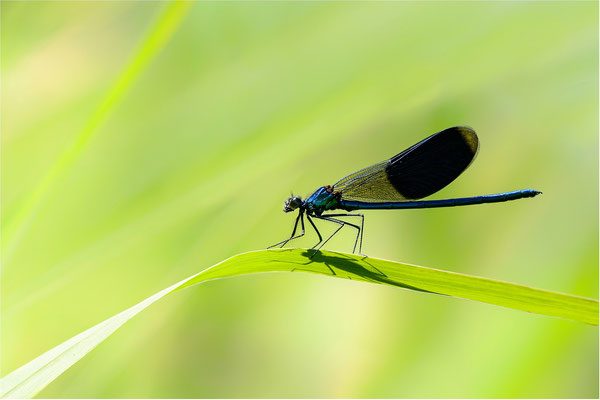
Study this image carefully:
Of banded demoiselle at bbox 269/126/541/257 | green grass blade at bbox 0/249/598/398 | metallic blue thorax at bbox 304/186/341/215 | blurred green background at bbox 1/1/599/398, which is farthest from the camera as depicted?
metallic blue thorax at bbox 304/186/341/215

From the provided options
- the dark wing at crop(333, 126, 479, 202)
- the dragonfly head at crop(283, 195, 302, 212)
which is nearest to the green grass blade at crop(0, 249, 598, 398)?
the dragonfly head at crop(283, 195, 302, 212)

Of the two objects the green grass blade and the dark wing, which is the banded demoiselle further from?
the green grass blade

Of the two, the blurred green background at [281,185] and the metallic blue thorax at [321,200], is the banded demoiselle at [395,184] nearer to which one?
the metallic blue thorax at [321,200]

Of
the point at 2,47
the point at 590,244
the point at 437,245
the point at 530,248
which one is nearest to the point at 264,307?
the point at 437,245

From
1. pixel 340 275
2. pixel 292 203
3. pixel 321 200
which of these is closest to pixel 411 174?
pixel 321 200

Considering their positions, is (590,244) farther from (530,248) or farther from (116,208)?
(116,208)

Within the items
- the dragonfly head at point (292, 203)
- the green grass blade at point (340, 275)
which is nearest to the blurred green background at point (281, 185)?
the dragonfly head at point (292, 203)
